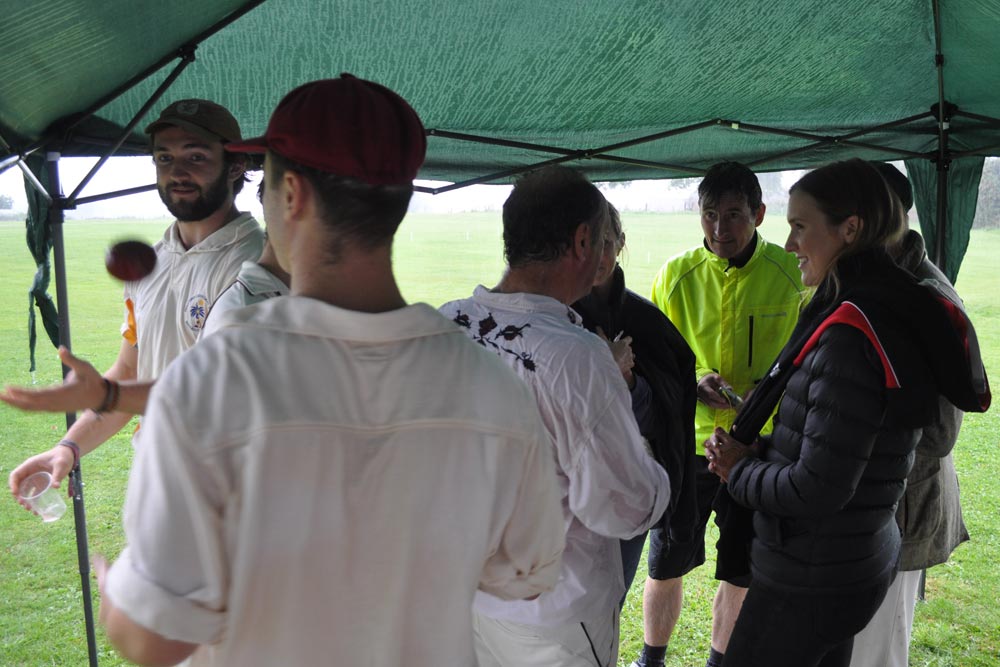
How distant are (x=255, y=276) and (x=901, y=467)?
1.51 meters

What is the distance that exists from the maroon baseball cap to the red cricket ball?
144 centimetres

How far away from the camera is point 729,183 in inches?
122

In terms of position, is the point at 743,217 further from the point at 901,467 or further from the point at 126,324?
the point at 126,324

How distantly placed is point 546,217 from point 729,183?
1748 millimetres

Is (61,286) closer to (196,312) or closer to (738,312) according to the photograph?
(196,312)

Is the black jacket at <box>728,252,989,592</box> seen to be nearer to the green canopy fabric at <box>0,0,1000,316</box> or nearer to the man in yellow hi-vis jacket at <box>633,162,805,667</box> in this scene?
the man in yellow hi-vis jacket at <box>633,162,805,667</box>

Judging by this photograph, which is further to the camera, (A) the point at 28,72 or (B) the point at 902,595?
(B) the point at 902,595

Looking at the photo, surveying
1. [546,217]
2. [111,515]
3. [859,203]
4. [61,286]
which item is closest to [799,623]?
[859,203]

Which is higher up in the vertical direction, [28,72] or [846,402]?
[28,72]

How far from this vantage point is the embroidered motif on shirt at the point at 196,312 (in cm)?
201

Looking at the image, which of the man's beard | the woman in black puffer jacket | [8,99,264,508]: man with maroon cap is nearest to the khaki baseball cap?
[8,99,264,508]: man with maroon cap

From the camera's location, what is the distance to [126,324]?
2.22m

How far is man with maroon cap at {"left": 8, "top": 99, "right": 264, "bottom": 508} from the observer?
80.7 inches

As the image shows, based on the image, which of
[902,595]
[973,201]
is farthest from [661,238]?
[902,595]
